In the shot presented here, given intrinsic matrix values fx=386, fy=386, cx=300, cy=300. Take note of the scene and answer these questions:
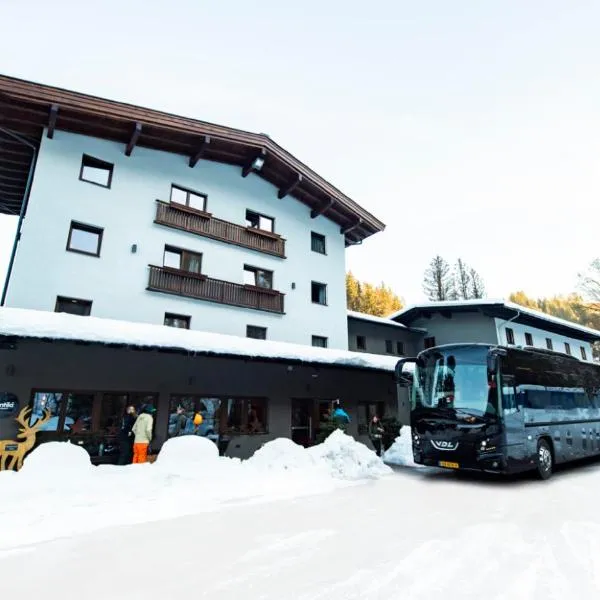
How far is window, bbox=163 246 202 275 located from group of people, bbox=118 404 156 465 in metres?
5.63

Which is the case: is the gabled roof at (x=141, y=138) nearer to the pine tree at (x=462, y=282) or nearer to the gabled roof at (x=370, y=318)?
the gabled roof at (x=370, y=318)

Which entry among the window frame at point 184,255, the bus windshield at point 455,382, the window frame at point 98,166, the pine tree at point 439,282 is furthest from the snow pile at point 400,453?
the pine tree at point 439,282

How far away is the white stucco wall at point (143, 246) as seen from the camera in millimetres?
12031

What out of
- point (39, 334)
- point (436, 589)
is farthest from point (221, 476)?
point (436, 589)

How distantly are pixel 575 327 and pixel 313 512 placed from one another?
2856 cm

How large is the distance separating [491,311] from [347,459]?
53.3ft

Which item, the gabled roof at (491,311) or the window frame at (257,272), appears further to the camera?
the gabled roof at (491,311)

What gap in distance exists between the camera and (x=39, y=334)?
27.3 ft

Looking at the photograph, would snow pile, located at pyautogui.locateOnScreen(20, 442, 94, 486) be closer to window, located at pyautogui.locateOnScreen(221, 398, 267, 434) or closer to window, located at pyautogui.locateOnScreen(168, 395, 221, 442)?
window, located at pyautogui.locateOnScreen(168, 395, 221, 442)

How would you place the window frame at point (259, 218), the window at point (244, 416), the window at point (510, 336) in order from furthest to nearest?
1. the window at point (510, 336)
2. the window frame at point (259, 218)
3. the window at point (244, 416)

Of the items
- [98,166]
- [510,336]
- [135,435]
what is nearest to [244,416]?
[135,435]

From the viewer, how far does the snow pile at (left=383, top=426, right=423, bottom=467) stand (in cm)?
1254

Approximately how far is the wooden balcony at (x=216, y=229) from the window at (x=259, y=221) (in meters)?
0.64

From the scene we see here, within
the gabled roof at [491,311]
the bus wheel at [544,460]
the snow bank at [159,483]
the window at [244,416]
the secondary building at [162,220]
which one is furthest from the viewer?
the gabled roof at [491,311]
